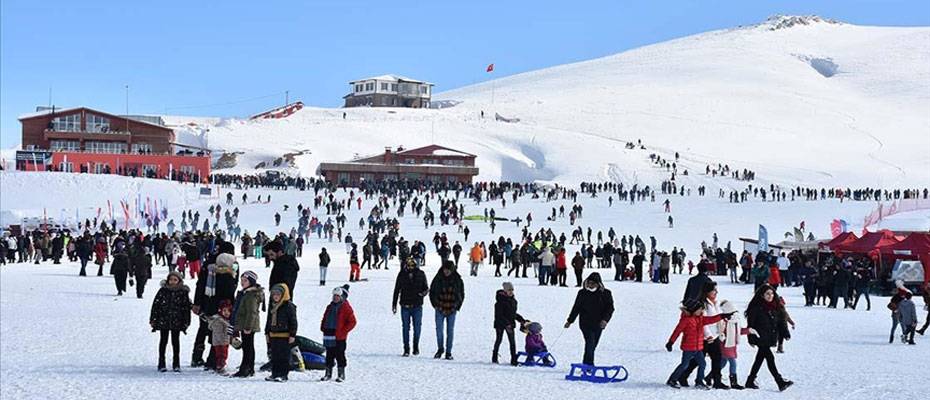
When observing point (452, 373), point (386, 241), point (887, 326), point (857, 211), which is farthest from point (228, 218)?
point (452, 373)

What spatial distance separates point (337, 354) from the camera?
11133mm

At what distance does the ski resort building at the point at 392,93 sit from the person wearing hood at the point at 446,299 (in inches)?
4085

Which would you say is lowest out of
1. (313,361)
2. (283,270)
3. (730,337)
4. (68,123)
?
(313,361)

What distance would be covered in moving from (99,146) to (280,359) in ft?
208

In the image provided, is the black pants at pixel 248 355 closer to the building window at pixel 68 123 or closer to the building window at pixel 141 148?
the building window at pixel 141 148

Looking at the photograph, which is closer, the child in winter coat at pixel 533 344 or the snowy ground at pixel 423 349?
the snowy ground at pixel 423 349

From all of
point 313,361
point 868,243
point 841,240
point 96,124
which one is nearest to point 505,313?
point 313,361

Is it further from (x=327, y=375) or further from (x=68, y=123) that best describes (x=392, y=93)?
(x=327, y=375)

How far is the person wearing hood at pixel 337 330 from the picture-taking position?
36.4 feet

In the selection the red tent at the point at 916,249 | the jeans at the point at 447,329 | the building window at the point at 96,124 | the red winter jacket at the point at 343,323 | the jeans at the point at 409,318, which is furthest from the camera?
the building window at the point at 96,124

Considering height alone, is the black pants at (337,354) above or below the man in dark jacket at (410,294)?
below

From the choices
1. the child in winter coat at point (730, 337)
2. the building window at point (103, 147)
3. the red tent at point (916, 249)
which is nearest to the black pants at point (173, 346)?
the child in winter coat at point (730, 337)

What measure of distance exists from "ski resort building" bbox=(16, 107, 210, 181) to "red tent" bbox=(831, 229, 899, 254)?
4282 centimetres

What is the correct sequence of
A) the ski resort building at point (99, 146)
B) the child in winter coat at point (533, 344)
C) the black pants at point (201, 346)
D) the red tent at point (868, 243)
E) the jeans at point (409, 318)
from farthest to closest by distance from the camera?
1. the ski resort building at point (99, 146)
2. the red tent at point (868, 243)
3. the jeans at point (409, 318)
4. the child in winter coat at point (533, 344)
5. the black pants at point (201, 346)
